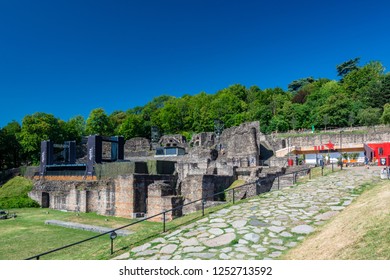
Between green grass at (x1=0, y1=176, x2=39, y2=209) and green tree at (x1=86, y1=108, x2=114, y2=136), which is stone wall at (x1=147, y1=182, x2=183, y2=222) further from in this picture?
green tree at (x1=86, y1=108, x2=114, y2=136)

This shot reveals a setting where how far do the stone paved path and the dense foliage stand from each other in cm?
3999

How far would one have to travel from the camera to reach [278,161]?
31.3 meters

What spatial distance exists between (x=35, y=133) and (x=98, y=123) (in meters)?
18.9

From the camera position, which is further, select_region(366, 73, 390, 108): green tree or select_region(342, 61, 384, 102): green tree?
select_region(342, 61, 384, 102): green tree

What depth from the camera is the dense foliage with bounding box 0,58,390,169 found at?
49750 millimetres

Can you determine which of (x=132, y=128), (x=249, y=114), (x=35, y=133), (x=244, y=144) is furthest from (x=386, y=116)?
(x=35, y=133)

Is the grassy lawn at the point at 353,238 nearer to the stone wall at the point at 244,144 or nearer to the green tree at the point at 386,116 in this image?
the stone wall at the point at 244,144

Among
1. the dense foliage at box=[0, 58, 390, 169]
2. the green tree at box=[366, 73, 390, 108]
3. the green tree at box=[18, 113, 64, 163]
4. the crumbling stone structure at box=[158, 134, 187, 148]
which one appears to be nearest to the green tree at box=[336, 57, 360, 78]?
the dense foliage at box=[0, 58, 390, 169]

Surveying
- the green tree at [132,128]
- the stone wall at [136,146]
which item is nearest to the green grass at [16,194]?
the stone wall at [136,146]

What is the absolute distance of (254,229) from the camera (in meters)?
8.51

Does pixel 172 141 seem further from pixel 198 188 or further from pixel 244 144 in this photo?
pixel 198 188

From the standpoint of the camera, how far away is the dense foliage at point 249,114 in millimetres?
49750

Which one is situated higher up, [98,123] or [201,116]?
[201,116]

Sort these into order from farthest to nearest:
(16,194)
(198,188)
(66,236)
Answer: (16,194), (198,188), (66,236)
